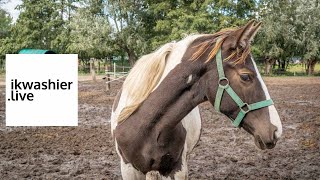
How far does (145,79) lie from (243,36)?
708 millimetres

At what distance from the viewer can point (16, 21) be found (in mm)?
31422

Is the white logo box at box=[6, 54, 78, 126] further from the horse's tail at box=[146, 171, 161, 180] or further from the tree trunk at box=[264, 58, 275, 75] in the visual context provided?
the tree trunk at box=[264, 58, 275, 75]

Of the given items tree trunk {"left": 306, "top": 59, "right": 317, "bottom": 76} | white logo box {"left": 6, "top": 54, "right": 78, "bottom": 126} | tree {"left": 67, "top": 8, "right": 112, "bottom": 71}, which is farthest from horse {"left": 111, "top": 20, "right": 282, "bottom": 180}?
tree trunk {"left": 306, "top": 59, "right": 317, "bottom": 76}

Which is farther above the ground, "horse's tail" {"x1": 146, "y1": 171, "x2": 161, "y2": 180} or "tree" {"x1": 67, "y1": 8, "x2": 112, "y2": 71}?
"tree" {"x1": 67, "y1": 8, "x2": 112, "y2": 71}

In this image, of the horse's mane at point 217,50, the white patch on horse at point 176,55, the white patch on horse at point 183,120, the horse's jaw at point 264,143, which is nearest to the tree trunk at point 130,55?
the white patch on horse at point 183,120

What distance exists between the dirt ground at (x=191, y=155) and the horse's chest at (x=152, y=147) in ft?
6.98

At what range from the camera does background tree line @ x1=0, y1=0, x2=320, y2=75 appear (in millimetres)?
28297

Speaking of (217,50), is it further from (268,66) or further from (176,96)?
(268,66)

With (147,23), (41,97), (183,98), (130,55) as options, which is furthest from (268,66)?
(183,98)

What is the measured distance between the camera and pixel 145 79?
7.61 feet

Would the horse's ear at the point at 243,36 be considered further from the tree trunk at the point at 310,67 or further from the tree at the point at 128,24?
the tree trunk at the point at 310,67

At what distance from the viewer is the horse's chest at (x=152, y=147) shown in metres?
2.30

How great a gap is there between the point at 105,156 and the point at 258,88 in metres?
3.87

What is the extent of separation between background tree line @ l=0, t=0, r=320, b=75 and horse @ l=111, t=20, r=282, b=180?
84.5ft
